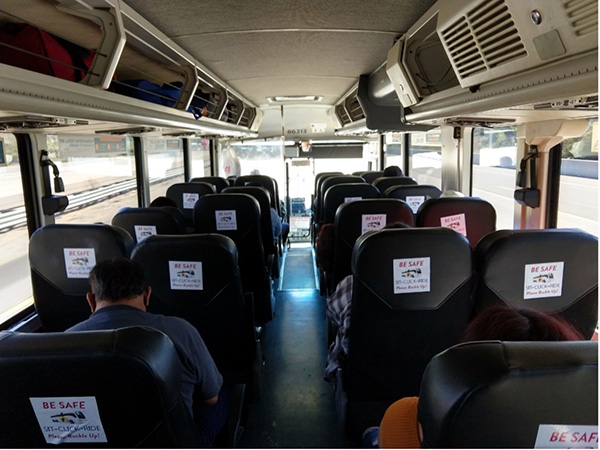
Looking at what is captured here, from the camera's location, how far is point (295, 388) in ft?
10.3

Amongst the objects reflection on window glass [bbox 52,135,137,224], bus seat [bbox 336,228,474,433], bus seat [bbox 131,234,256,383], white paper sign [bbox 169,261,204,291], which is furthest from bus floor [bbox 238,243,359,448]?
reflection on window glass [bbox 52,135,137,224]

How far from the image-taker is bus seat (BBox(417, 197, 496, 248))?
3271 mm

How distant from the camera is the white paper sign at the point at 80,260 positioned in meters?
2.41

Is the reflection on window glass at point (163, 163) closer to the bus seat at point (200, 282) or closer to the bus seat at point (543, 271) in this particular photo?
the bus seat at point (200, 282)

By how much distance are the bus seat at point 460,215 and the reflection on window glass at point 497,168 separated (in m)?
0.84

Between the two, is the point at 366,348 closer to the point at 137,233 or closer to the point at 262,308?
the point at 262,308

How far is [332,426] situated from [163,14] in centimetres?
280

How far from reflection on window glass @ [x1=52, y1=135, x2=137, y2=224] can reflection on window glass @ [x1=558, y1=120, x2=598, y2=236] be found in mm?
4210

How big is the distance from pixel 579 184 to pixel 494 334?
2.86 meters

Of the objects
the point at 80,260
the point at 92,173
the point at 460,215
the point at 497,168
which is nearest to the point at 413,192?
the point at 497,168

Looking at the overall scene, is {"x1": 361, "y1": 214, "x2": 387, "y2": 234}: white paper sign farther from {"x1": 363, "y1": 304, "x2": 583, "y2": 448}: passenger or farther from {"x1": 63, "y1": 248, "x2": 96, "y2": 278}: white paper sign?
{"x1": 363, "y1": 304, "x2": 583, "y2": 448}: passenger

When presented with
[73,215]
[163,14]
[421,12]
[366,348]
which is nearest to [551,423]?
[366,348]

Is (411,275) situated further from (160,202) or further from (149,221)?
(160,202)

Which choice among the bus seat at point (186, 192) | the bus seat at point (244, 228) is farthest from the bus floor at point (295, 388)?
the bus seat at point (186, 192)
